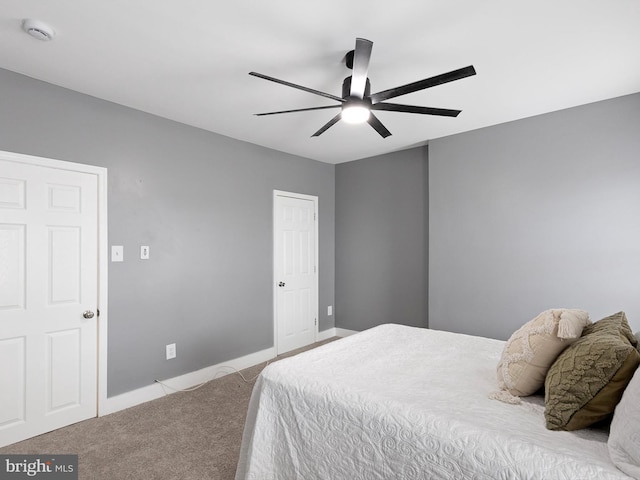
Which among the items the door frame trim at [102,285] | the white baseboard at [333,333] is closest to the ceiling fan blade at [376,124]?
the door frame trim at [102,285]

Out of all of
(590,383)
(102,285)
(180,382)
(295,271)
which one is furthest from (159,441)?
(590,383)

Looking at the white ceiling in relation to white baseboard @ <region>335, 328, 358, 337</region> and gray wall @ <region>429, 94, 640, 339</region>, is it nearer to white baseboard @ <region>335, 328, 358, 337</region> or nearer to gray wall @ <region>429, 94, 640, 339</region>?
gray wall @ <region>429, 94, 640, 339</region>

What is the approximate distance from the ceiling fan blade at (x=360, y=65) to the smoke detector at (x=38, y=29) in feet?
5.67

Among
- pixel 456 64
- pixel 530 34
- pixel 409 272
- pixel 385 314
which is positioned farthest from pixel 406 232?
pixel 530 34

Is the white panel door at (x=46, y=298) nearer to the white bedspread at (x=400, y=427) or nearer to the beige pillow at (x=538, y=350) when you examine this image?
the white bedspread at (x=400, y=427)

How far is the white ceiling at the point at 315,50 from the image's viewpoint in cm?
177

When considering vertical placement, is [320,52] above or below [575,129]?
above

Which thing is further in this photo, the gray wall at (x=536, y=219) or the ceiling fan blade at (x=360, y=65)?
the gray wall at (x=536, y=219)

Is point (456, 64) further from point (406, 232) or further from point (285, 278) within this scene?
point (285, 278)

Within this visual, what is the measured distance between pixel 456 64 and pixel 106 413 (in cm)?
376

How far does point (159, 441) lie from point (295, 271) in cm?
248

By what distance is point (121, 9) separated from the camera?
5.78ft

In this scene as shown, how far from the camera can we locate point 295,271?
453 centimetres

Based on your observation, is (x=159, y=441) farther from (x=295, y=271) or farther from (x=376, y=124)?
(x=376, y=124)
